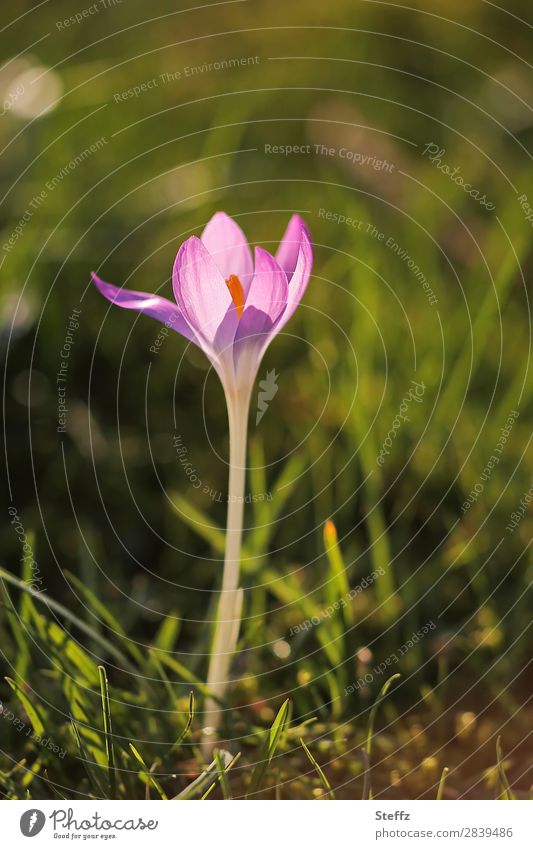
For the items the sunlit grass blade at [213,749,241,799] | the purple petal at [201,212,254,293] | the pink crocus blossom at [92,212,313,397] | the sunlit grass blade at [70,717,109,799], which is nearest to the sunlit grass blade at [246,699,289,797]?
the sunlit grass blade at [213,749,241,799]

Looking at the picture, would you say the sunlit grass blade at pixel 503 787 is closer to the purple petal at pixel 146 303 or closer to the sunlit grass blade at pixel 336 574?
the sunlit grass blade at pixel 336 574

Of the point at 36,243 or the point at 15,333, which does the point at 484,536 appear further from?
the point at 36,243

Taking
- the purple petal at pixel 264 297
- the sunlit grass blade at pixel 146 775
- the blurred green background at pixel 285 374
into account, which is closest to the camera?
the purple petal at pixel 264 297

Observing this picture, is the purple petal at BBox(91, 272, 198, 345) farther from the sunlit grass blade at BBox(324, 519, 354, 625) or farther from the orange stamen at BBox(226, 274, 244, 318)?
the sunlit grass blade at BBox(324, 519, 354, 625)

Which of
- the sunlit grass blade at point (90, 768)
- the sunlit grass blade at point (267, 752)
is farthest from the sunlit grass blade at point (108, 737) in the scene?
the sunlit grass blade at point (267, 752)

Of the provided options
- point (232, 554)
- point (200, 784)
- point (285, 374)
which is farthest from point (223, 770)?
point (285, 374)

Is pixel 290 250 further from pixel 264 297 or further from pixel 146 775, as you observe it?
pixel 146 775

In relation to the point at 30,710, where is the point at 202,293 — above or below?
above
